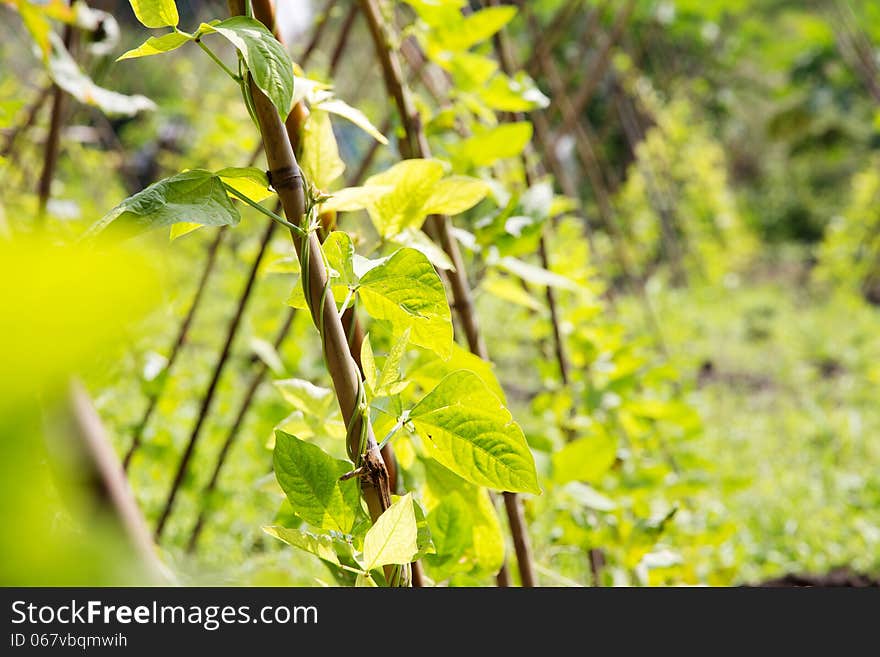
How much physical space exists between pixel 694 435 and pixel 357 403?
3.38 ft

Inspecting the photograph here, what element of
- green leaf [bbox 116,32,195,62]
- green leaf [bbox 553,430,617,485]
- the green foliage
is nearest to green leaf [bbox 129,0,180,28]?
green leaf [bbox 116,32,195,62]

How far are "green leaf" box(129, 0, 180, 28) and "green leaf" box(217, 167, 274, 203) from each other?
7 centimetres

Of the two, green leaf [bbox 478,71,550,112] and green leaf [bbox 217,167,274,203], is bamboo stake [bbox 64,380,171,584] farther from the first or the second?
green leaf [bbox 478,71,550,112]

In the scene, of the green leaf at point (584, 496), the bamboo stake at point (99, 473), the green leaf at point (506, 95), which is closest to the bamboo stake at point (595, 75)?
the green leaf at point (506, 95)

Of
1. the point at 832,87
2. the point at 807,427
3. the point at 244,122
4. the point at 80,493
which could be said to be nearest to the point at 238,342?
the point at 244,122

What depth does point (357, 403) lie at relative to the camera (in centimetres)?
38

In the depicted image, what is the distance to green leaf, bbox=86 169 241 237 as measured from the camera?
0.94 ft

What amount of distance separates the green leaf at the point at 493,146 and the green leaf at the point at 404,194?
0.22 meters

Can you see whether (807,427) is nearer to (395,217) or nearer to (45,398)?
(395,217)

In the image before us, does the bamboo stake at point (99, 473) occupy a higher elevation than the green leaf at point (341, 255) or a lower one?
higher

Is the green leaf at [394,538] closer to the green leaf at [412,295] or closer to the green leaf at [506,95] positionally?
the green leaf at [412,295]

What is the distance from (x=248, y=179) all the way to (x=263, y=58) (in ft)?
0.26

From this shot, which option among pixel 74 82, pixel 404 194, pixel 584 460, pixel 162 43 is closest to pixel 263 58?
pixel 162 43

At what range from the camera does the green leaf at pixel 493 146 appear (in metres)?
0.69
